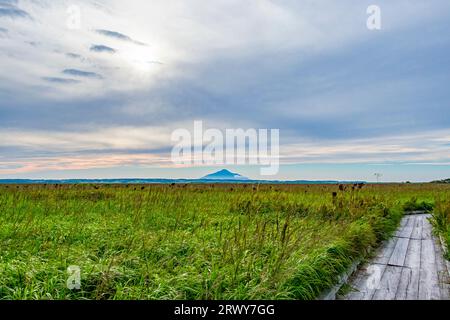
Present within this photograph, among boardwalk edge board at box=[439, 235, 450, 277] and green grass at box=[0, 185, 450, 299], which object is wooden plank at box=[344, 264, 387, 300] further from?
boardwalk edge board at box=[439, 235, 450, 277]

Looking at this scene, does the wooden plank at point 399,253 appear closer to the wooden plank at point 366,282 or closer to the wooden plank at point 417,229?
the wooden plank at point 366,282

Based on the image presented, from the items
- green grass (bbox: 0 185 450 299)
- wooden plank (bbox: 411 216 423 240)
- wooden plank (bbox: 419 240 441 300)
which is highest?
green grass (bbox: 0 185 450 299)

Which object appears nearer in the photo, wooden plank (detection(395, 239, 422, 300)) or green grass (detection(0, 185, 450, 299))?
green grass (detection(0, 185, 450, 299))

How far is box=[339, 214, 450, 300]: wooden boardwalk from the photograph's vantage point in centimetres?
394

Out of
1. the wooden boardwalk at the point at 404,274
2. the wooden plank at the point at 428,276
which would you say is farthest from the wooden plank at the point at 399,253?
the wooden plank at the point at 428,276

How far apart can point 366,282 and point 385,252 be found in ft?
6.54

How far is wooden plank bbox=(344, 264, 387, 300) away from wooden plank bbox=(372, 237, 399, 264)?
0.32 metres

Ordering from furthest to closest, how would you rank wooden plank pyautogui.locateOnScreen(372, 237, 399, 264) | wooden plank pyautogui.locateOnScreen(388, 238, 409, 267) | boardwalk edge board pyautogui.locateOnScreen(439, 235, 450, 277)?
1. wooden plank pyautogui.locateOnScreen(372, 237, 399, 264)
2. wooden plank pyautogui.locateOnScreen(388, 238, 409, 267)
3. boardwalk edge board pyautogui.locateOnScreen(439, 235, 450, 277)

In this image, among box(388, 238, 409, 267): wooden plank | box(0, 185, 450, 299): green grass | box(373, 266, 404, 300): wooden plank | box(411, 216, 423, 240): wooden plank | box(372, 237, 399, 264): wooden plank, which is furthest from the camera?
box(411, 216, 423, 240): wooden plank

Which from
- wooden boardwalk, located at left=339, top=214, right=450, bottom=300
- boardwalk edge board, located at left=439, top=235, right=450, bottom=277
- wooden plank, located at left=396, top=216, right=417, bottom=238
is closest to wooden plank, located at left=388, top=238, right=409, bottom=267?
wooden boardwalk, located at left=339, top=214, right=450, bottom=300

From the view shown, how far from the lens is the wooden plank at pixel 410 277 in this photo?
3907 mm

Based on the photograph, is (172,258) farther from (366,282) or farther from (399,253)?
(399,253)

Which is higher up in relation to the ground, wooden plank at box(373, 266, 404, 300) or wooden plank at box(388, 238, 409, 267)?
wooden plank at box(388, 238, 409, 267)
